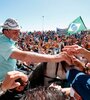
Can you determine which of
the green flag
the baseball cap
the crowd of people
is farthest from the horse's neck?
the green flag

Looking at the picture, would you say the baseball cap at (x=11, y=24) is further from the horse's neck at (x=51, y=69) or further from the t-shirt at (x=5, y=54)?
the horse's neck at (x=51, y=69)

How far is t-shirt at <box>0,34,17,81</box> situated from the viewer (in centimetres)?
311

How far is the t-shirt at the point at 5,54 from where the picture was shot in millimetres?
3115

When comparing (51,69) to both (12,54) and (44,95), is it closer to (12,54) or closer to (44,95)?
(12,54)

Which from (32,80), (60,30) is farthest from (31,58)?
(60,30)

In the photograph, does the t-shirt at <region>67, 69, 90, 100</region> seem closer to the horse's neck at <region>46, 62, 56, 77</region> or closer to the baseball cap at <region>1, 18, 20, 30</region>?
the horse's neck at <region>46, 62, 56, 77</region>

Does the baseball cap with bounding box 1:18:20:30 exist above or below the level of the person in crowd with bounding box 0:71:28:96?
above

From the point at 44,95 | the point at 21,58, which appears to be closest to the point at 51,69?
the point at 21,58

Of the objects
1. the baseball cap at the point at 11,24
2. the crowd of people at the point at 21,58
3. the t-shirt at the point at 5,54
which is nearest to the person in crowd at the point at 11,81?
the crowd of people at the point at 21,58

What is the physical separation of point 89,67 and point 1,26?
4.15 ft

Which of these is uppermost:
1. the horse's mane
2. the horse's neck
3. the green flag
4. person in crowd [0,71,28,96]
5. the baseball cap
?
the baseball cap

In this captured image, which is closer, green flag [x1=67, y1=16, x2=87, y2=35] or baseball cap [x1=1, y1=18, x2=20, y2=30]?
baseball cap [x1=1, y1=18, x2=20, y2=30]

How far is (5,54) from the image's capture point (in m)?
3.12

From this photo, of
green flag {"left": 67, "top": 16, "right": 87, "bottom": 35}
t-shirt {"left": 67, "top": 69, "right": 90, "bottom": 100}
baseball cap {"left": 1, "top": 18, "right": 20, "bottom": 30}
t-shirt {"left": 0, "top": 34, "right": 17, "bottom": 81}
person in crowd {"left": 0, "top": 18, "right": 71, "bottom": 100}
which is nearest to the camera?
t-shirt {"left": 67, "top": 69, "right": 90, "bottom": 100}
